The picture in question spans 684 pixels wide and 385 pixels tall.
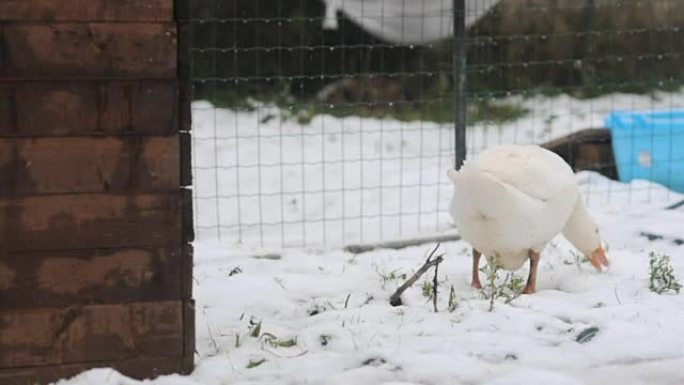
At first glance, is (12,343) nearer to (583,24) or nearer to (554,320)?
(554,320)

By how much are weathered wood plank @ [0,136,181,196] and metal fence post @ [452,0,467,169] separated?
118 inches

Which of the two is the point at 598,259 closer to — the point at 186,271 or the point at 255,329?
the point at 255,329

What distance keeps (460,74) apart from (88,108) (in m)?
3.17

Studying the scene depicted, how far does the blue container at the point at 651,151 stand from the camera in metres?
7.15

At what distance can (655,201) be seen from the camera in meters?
6.62

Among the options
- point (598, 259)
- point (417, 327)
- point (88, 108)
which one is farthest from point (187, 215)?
point (598, 259)

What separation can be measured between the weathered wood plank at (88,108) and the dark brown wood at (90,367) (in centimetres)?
64

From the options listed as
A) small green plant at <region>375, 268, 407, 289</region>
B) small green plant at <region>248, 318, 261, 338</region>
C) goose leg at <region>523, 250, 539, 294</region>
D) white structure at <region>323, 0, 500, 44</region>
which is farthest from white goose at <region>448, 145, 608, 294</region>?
white structure at <region>323, 0, 500, 44</region>

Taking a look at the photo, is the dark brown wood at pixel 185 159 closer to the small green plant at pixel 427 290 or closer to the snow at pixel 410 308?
the snow at pixel 410 308

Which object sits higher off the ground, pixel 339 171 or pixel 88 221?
pixel 88 221

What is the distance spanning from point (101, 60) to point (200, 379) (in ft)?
3.07

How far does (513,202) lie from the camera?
4211mm

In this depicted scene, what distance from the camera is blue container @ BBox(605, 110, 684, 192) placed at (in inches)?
282

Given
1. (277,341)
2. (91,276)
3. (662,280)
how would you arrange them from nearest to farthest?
(91,276)
(277,341)
(662,280)
